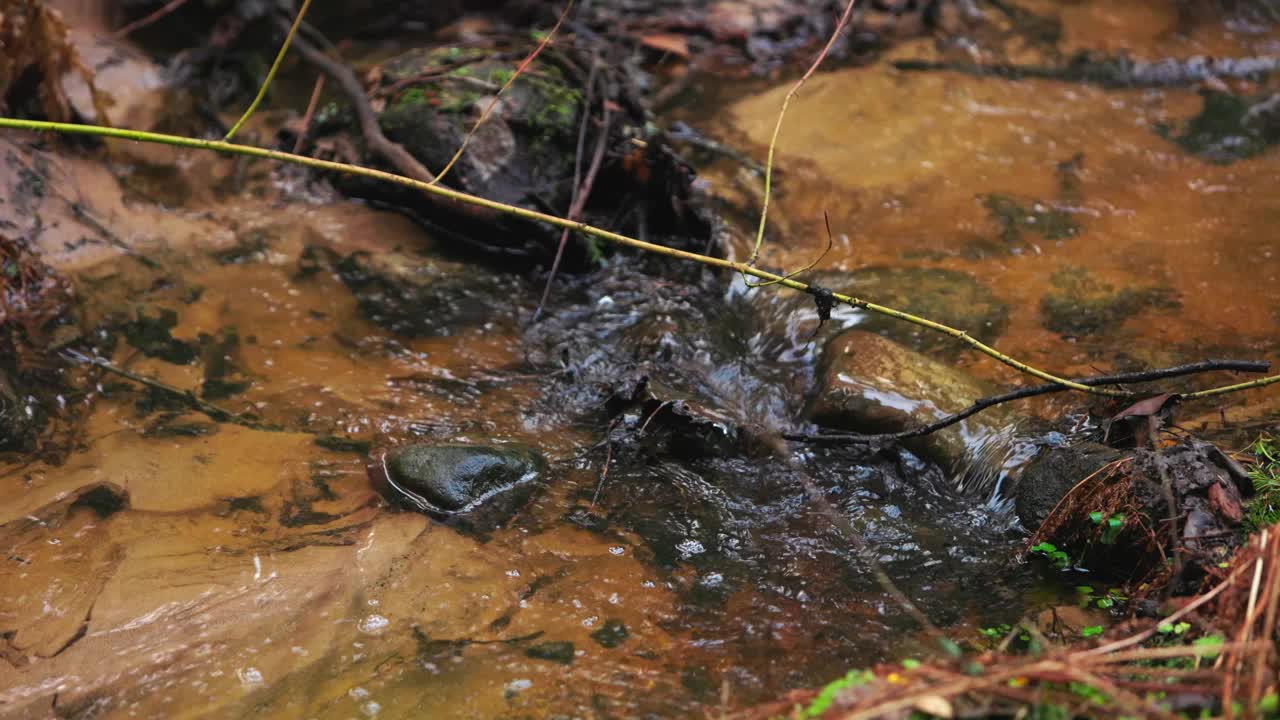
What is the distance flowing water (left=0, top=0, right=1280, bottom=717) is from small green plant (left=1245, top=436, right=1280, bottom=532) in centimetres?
50

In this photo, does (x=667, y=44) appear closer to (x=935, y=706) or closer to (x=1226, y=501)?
(x=1226, y=501)

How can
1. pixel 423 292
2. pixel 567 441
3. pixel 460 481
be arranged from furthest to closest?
pixel 423 292 → pixel 567 441 → pixel 460 481

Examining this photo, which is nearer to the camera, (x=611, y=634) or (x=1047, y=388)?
(x=611, y=634)

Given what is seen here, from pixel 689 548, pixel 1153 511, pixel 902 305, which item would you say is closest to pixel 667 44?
pixel 902 305

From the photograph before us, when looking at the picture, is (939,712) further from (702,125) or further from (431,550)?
(702,125)

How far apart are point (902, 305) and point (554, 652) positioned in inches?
105

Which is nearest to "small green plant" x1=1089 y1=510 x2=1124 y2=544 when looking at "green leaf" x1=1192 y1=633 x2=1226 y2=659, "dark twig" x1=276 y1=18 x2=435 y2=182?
"green leaf" x1=1192 y1=633 x2=1226 y2=659

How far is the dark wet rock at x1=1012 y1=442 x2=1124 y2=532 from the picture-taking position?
3273mm

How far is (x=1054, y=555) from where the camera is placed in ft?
10.6

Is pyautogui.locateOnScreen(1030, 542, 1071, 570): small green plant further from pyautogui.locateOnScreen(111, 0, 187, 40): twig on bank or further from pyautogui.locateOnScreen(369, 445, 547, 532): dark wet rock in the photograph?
pyautogui.locateOnScreen(111, 0, 187, 40): twig on bank

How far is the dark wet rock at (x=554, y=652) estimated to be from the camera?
287 centimetres

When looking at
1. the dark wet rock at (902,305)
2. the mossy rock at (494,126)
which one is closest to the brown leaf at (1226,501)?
the dark wet rock at (902,305)

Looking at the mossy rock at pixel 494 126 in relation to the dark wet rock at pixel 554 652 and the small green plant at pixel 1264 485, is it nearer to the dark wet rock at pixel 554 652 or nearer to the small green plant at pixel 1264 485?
the dark wet rock at pixel 554 652

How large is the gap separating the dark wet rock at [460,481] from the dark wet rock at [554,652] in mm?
680
